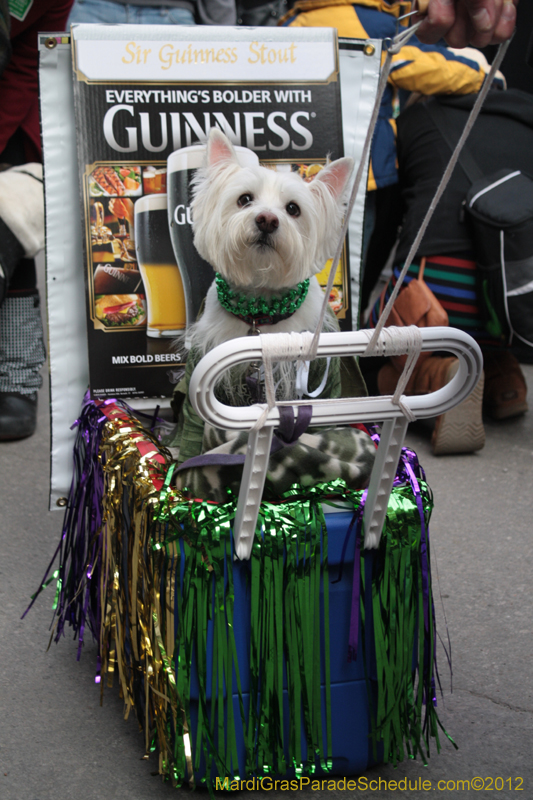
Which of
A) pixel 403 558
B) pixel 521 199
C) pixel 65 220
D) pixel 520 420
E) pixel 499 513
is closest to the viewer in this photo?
pixel 403 558

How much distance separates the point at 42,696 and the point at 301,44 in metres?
1.48

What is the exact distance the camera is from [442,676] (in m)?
1.40

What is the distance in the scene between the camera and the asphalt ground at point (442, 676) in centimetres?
114

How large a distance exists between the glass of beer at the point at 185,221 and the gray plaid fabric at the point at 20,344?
3.38 feet

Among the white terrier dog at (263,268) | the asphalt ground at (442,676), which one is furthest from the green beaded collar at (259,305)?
the asphalt ground at (442,676)

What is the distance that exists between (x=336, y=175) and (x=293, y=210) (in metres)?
0.11

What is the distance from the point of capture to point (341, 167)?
133cm

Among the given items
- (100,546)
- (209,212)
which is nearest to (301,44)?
(209,212)

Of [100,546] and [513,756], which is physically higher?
[100,546]

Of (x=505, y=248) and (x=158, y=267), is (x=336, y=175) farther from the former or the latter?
(x=505, y=248)

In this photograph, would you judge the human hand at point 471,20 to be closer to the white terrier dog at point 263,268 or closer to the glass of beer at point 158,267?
the white terrier dog at point 263,268

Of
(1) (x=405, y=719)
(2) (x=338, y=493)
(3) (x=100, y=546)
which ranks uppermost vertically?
(2) (x=338, y=493)

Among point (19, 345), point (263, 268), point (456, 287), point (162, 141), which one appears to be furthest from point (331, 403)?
point (19, 345)

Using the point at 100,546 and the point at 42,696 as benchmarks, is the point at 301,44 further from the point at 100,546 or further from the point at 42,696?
the point at 42,696
